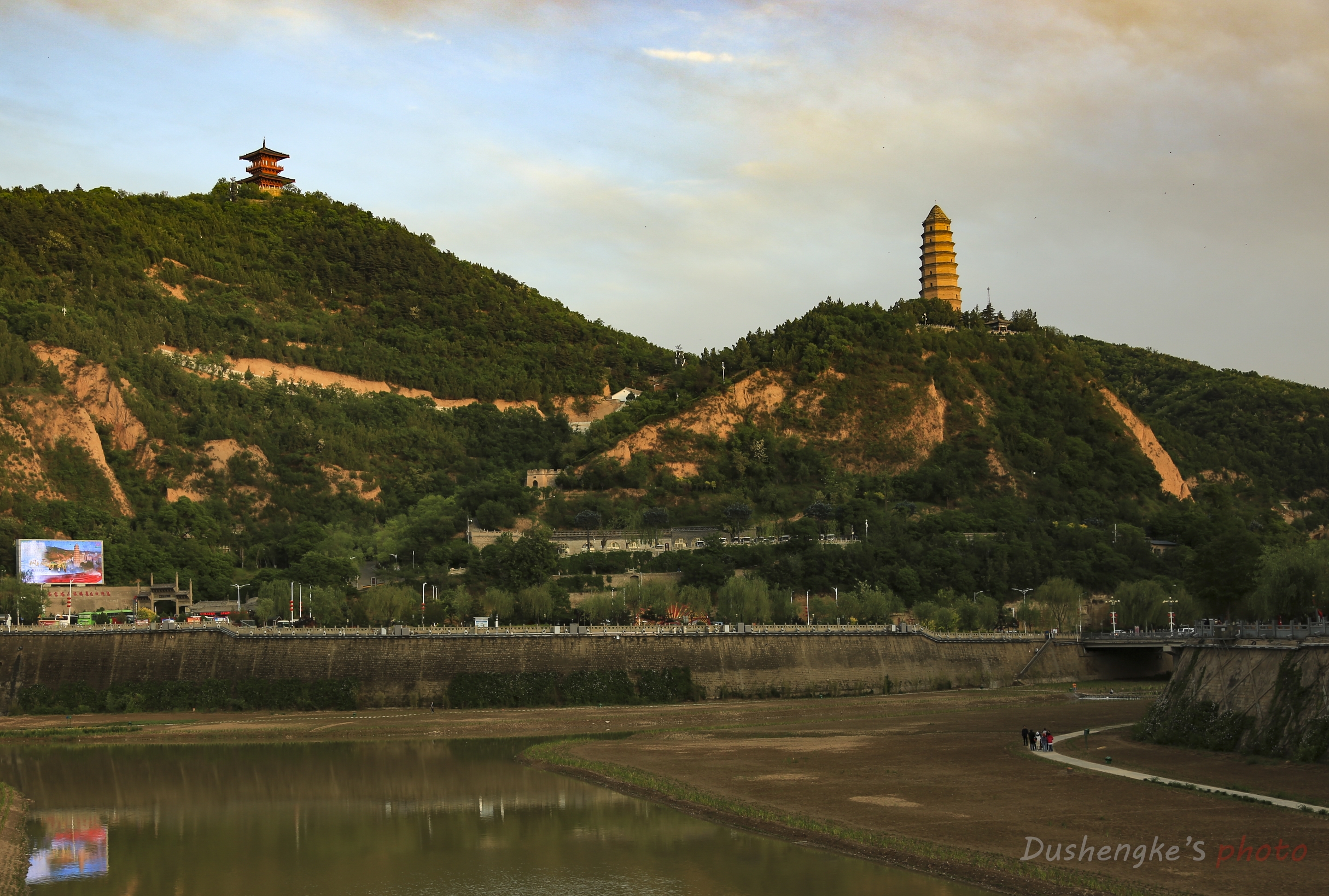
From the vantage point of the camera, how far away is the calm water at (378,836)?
109 feet

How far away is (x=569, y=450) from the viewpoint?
423ft

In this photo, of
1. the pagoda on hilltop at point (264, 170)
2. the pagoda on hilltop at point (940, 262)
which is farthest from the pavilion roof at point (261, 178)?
the pagoda on hilltop at point (940, 262)

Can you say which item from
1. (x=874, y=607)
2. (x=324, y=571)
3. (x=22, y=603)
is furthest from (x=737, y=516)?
(x=22, y=603)

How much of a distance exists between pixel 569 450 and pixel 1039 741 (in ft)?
272

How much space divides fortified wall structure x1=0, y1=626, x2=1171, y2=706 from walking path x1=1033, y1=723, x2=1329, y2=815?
24.5 metres

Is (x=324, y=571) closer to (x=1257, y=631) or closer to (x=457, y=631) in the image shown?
(x=457, y=631)

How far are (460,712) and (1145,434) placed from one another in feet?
300

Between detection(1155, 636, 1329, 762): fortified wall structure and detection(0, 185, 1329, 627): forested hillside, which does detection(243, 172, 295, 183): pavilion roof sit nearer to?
detection(0, 185, 1329, 627): forested hillside

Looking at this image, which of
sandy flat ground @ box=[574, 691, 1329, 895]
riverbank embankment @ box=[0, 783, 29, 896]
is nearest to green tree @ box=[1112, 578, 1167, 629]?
sandy flat ground @ box=[574, 691, 1329, 895]

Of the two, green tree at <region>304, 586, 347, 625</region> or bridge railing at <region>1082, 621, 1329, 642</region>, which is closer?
bridge railing at <region>1082, 621, 1329, 642</region>

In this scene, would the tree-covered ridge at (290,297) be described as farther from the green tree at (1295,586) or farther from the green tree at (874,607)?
the green tree at (1295,586)

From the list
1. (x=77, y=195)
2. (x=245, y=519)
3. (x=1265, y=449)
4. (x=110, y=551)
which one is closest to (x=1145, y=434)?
(x=1265, y=449)

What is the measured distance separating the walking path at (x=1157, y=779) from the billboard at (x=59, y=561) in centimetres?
6923

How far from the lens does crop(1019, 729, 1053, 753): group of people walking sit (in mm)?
49625
